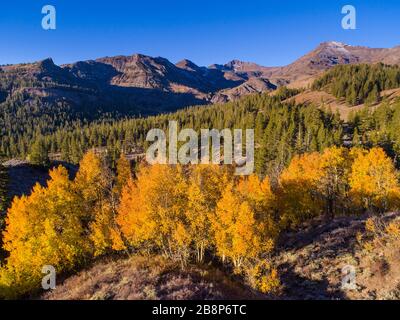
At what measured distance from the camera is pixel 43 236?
3591 cm

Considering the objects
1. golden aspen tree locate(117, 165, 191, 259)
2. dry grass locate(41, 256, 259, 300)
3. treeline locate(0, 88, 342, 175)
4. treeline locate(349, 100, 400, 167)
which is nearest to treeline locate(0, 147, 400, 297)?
golden aspen tree locate(117, 165, 191, 259)

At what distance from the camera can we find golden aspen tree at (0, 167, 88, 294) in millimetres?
35062

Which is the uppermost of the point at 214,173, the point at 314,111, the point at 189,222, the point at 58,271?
the point at 314,111

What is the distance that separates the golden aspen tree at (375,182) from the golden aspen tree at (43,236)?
163 ft

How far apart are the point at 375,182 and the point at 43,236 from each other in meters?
55.3

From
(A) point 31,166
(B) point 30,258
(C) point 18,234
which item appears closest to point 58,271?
(B) point 30,258

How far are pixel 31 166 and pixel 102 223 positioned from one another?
298 ft

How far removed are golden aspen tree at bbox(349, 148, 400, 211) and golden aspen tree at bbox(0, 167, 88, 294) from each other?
49672 millimetres

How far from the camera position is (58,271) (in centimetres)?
3728

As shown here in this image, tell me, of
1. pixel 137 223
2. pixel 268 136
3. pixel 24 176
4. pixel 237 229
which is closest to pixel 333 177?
pixel 237 229

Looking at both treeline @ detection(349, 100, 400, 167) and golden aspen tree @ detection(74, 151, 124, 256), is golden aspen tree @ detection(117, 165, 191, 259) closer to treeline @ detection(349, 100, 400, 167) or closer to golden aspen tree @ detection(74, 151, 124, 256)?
golden aspen tree @ detection(74, 151, 124, 256)

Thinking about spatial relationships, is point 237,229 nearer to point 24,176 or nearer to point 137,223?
point 137,223

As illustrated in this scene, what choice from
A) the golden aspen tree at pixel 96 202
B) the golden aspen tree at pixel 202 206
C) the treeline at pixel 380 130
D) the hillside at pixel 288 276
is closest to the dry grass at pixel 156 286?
the hillside at pixel 288 276
